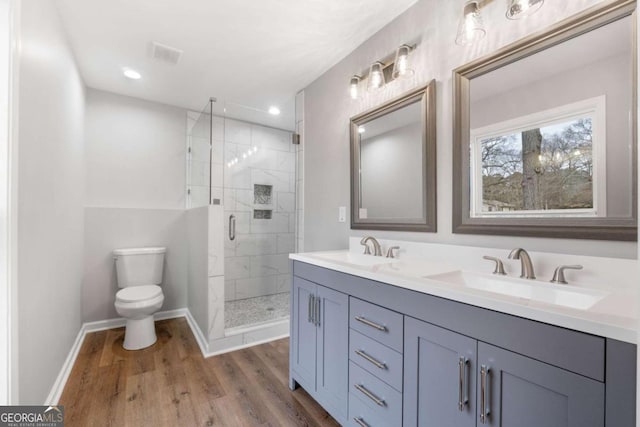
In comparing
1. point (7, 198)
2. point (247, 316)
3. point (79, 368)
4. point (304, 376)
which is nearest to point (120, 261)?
point (79, 368)

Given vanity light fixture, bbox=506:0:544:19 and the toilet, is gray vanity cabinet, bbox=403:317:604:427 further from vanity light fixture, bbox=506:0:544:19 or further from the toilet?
the toilet


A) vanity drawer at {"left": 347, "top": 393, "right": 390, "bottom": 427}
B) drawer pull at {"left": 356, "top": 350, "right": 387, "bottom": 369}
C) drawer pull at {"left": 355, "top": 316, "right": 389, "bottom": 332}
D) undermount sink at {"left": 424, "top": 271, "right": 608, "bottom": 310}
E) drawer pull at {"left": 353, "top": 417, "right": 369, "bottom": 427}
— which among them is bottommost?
drawer pull at {"left": 353, "top": 417, "right": 369, "bottom": 427}

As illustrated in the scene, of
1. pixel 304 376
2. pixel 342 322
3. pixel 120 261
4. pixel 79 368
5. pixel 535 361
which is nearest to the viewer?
pixel 535 361

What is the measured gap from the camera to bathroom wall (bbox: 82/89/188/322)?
278 centimetres

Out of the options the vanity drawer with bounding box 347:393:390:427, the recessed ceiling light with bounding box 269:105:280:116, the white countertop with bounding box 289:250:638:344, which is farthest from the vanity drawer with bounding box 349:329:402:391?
the recessed ceiling light with bounding box 269:105:280:116

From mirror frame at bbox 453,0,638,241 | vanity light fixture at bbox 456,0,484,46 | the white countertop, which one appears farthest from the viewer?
vanity light fixture at bbox 456,0,484,46

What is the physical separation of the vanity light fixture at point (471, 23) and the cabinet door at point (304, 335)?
4.85 ft

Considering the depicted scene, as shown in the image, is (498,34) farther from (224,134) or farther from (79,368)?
(79,368)

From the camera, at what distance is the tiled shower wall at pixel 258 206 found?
2.92m

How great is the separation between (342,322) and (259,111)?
2379 millimetres

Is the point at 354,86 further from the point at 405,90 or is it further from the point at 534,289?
the point at 534,289

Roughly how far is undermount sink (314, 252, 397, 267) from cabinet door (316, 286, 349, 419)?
278mm

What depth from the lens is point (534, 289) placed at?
107 centimetres

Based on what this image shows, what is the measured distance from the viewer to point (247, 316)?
283cm
